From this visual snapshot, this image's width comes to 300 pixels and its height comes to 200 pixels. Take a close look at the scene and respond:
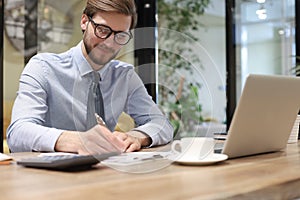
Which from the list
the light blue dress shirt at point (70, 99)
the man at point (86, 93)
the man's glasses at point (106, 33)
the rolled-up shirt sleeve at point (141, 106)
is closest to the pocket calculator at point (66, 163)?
the man at point (86, 93)

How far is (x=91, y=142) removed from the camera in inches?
44.1

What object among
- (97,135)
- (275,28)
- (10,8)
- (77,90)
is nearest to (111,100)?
(77,90)

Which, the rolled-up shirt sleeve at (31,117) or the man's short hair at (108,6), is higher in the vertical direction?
the man's short hair at (108,6)

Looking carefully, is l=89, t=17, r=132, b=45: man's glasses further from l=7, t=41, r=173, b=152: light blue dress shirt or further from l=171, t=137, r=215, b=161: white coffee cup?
l=171, t=137, r=215, b=161: white coffee cup

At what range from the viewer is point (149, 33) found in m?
1.35

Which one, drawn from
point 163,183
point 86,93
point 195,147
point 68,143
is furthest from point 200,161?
point 86,93

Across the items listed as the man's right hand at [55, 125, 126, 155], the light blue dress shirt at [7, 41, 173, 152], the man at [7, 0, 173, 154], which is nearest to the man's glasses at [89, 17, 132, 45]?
the man at [7, 0, 173, 154]

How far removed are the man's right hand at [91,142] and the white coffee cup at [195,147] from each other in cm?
19

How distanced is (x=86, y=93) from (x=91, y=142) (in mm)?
585

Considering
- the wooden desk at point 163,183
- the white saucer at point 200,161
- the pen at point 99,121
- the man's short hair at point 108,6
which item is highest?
the man's short hair at point 108,6

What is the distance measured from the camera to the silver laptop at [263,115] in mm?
1085

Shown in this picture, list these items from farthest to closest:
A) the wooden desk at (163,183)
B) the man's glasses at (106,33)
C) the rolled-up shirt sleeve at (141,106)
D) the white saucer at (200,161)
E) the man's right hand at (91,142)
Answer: the rolled-up shirt sleeve at (141,106) < the man's glasses at (106,33) < the man's right hand at (91,142) < the white saucer at (200,161) < the wooden desk at (163,183)

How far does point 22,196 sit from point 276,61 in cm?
448

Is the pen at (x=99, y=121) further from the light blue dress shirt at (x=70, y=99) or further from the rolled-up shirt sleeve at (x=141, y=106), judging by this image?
the rolled-up shirt sleeve at (x=141, y=106)
